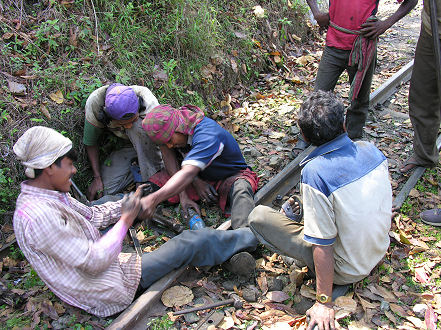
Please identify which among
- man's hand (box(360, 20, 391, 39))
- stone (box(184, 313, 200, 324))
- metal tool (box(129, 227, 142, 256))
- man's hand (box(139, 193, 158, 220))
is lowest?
stone (box(184, 313, 200, 324))

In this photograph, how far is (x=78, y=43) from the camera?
19.4ft

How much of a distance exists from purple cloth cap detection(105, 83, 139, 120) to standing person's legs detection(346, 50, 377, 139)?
10.3ft

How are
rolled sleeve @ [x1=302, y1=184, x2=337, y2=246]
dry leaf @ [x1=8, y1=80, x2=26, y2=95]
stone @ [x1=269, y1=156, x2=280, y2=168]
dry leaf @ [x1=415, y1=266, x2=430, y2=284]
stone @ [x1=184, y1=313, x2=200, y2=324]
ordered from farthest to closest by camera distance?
stone @ [x1=269, y1=156, x2=280, y2=168] < dry leaf @ [x1=8, y1=80, x2=26, y2=95] < dry leaf @ [x1=415, y1=266, x2=430, y2=284] < stone @ [x1=184, y1=313, x2=200, y2=324] < rolled sleeve @ [x1=302, y1=184, x2=337, y2=246]

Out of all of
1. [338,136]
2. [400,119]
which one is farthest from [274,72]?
[338,136]

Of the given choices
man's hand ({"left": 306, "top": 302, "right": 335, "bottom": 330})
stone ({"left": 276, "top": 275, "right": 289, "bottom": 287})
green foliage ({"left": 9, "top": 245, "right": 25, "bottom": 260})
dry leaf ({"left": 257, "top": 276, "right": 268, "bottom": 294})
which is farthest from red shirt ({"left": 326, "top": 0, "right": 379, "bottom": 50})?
green foliage ({"left": 9, "top": 245, "right": 25, "bottom": 260})

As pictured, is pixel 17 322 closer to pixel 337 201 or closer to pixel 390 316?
pixel 337 201

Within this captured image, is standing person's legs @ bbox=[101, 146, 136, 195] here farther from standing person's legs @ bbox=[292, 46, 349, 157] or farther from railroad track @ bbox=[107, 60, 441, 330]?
standing person's legs @ bbox=[292, 46, 349, 157]

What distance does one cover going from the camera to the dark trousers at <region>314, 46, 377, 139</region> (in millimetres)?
5555

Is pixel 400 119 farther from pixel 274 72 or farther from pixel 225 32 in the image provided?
pixel 225 32

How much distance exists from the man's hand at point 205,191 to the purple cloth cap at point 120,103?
1.18m

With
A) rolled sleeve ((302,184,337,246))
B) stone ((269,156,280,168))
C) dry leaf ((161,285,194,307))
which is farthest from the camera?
stone ((269,156,280,168))

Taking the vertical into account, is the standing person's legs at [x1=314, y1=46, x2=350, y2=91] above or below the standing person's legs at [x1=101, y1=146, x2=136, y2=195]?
above

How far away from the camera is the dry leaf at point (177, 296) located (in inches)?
139

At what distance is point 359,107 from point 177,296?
154 inches
